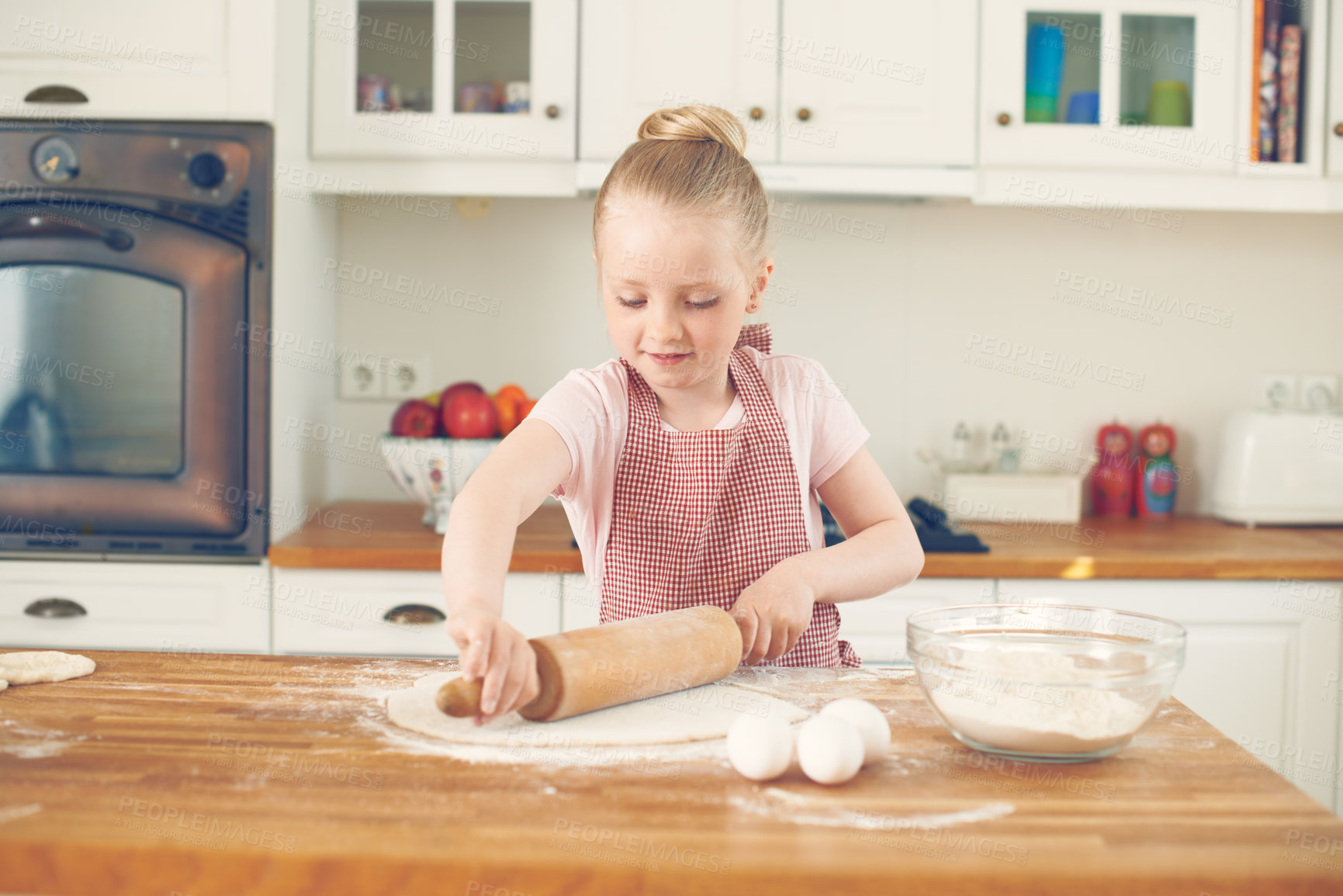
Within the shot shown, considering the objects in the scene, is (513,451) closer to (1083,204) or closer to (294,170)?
(294,170)

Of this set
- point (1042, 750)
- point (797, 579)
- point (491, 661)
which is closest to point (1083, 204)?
point (797, 579)

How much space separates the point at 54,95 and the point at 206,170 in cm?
28

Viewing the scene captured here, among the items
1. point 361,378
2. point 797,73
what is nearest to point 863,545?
point 797,73

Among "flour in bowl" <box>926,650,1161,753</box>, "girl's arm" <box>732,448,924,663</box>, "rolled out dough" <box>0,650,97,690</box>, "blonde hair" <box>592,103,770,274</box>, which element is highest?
"blonde hair" <box>592,103,770,274</box>

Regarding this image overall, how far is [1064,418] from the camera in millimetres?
2252

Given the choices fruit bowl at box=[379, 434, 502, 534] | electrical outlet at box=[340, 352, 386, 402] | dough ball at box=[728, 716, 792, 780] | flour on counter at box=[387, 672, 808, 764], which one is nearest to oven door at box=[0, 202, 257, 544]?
fruit bowl at box=[379, 434, 502, 534]

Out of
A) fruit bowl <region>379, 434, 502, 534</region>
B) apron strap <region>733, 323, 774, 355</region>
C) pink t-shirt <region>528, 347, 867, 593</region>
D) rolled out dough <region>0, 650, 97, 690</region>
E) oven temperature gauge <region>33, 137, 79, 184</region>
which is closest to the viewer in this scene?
rolled out dough <region>0, 650, 97, 690</region>

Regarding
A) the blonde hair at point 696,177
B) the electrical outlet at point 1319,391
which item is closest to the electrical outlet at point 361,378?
the blonde hair at point 696,177

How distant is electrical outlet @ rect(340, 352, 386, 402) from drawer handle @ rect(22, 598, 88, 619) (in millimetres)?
674

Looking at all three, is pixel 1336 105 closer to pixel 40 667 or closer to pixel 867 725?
pixel 867 725

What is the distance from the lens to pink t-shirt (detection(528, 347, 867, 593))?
1055mm

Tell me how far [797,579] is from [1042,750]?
0.96ft

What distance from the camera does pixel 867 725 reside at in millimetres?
679

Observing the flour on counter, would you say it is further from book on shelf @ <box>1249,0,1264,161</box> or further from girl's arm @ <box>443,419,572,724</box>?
book on shelf @ <box>1249,0,1264,161</box>
